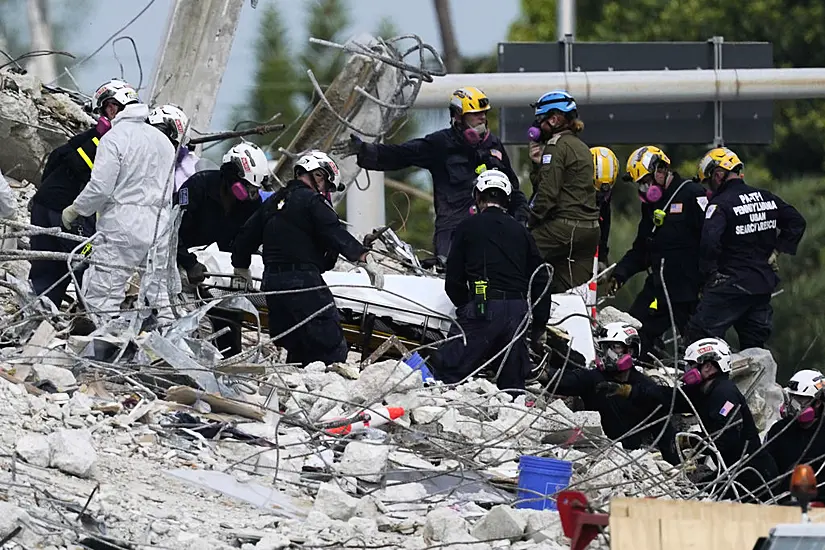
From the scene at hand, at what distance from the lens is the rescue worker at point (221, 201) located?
469 inches

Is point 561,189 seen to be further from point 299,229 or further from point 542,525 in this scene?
point 542,525

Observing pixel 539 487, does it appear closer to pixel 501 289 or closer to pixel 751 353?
pixel 501 289

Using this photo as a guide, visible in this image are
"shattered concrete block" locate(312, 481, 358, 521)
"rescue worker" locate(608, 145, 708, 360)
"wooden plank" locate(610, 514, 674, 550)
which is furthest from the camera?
"rescue worker" locate(608, 145, 708, 360)

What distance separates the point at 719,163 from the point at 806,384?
194 centimetres

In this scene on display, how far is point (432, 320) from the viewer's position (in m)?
12.6

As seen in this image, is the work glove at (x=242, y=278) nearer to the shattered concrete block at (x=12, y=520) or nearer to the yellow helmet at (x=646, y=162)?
the yellow helmet at (x=646, y=162)

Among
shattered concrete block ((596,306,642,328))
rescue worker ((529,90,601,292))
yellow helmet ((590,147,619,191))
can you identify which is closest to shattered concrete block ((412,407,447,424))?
rescue worker ((529,90,601,292))

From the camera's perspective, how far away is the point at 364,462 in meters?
9.55

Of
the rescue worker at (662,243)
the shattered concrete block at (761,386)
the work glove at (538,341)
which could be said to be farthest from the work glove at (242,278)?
the shattered concrete block at (761,386)

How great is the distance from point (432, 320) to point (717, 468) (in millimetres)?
2177

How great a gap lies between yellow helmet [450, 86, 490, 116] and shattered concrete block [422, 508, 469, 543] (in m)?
5.14

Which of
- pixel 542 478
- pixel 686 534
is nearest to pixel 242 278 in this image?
pixel 542 478

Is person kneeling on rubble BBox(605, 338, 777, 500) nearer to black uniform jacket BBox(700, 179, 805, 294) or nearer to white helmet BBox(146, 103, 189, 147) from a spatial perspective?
black uniform jacket BBox(700, 179, 805, 294)

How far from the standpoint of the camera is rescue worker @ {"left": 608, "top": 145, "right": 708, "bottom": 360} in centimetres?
1412
